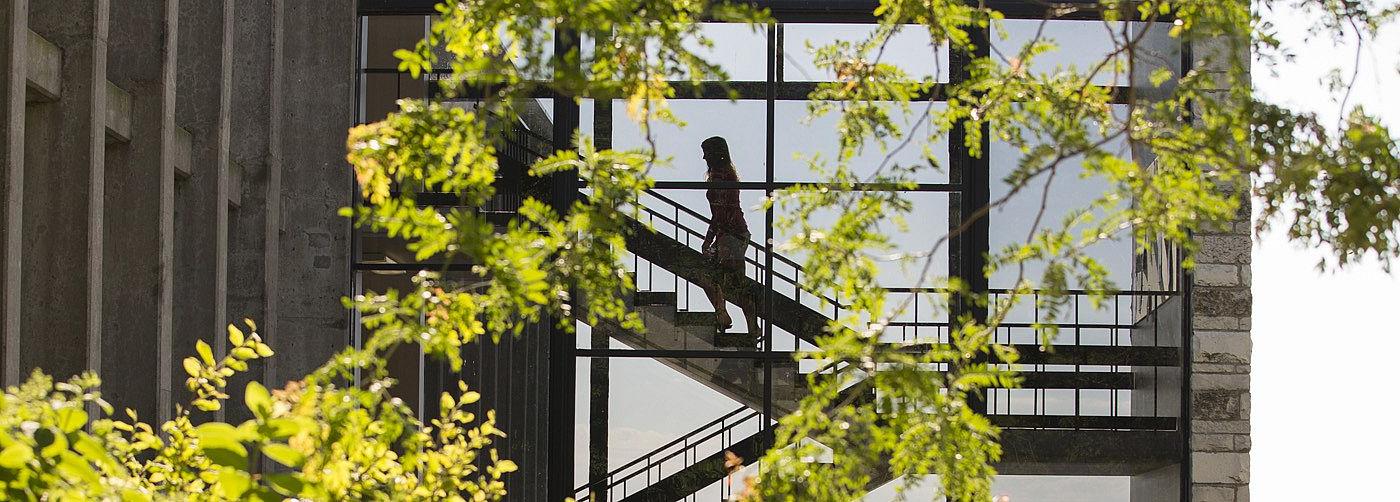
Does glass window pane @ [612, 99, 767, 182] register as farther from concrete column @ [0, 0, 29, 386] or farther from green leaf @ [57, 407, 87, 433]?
green leaf @ [57, 407, 87, 433]

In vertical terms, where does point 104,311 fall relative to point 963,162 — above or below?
below

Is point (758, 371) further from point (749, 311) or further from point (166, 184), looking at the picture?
point (166, 184)

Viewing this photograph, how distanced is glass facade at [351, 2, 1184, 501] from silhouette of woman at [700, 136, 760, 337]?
0.16ft

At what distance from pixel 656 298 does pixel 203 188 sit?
8.85 feet

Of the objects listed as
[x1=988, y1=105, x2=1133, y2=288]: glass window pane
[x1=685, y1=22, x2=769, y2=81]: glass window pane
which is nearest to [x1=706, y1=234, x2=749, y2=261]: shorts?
[x1=685, y1=22, x2=769, y2=81]: glass window pane

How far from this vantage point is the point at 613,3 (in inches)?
95.9

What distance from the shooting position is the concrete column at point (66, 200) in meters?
5.42

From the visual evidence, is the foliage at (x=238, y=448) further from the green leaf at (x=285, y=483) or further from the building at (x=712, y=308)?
the building at (x=712, y=308)

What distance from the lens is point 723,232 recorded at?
870 cm

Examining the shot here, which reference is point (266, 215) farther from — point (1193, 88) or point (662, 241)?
point (1193, 88)

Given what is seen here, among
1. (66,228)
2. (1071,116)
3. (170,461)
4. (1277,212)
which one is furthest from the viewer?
(66,228)

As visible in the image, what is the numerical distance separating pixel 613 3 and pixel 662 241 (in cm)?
625

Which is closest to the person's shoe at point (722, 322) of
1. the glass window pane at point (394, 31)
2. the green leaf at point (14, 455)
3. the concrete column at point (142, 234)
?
the concrete column at point (142, 234)

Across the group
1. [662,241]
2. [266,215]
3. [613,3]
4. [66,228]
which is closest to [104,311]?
[66,228]
